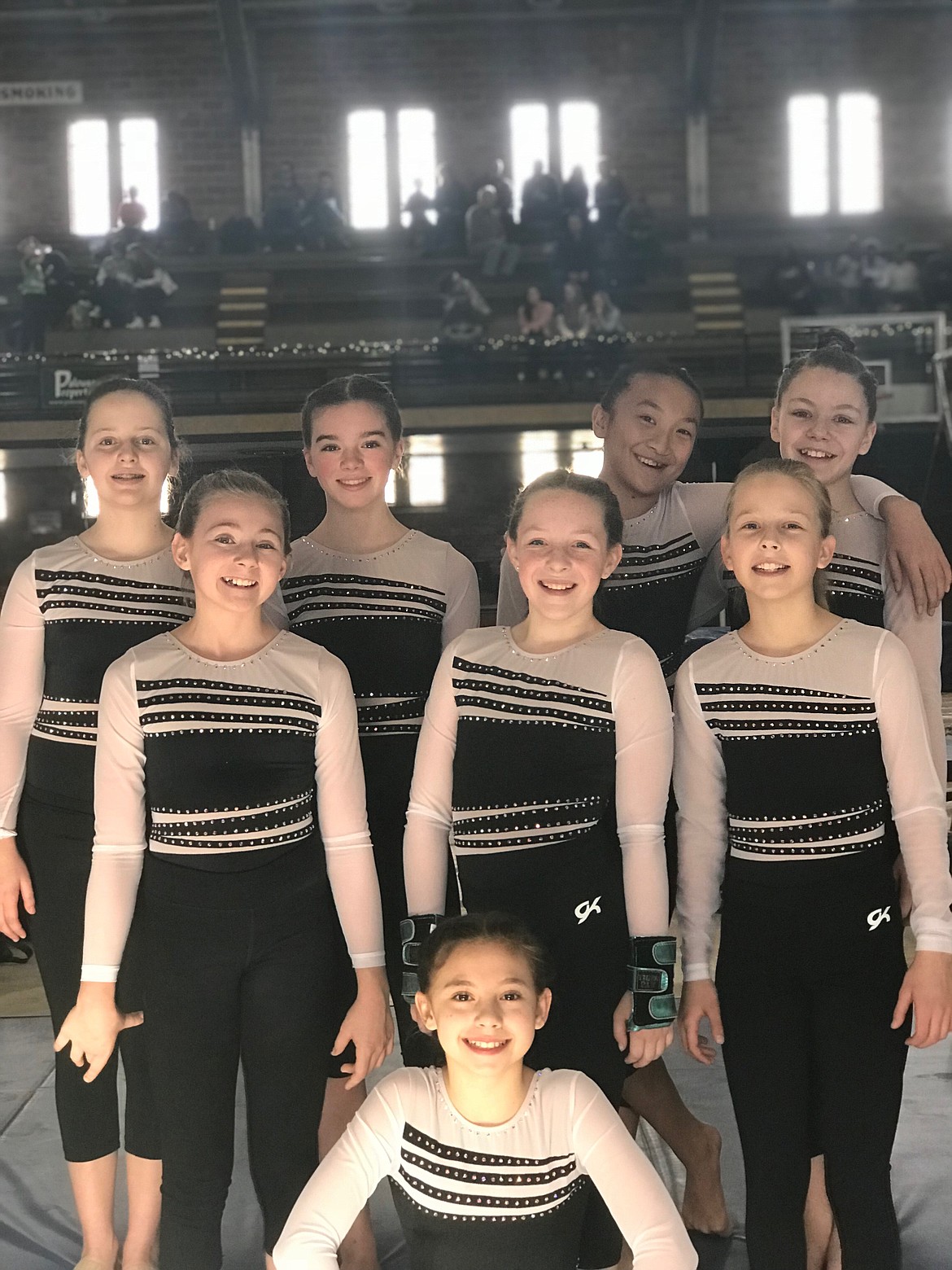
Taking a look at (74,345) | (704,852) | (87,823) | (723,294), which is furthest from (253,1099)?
(723,294)

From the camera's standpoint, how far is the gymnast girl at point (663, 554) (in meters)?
2.93

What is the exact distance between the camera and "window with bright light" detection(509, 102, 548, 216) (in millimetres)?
17391

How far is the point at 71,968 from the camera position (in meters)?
2.62

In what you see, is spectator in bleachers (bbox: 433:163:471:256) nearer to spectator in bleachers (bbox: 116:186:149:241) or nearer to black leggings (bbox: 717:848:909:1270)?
spectator in bleachers (bbox: 116:186:149:241)

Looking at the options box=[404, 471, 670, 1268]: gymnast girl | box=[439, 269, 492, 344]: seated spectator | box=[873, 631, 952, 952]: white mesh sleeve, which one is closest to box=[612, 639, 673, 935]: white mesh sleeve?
box=[404, 471, 670, 1268]: gymnast girl

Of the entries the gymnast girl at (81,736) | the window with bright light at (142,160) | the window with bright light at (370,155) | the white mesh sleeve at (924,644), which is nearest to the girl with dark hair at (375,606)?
the gymnast girl at (81,736)

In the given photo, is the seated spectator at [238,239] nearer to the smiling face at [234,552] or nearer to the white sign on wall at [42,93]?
the white sign on wall at [42,93]

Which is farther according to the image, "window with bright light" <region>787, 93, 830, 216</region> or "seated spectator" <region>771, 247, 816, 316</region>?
"window with bright light" <region>787, 93, 830, 216</region>

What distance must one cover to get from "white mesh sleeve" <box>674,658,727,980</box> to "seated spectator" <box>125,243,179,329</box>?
13.1m

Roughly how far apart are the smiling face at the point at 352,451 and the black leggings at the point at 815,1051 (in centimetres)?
109

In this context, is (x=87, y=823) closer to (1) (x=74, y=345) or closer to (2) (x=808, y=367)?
(2) (x=808, y=367)

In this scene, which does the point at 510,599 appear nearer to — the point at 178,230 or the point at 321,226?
the point at 321,226

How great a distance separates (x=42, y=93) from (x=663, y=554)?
55.1ft

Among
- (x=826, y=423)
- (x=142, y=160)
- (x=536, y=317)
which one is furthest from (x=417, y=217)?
(x=826, y=423)
